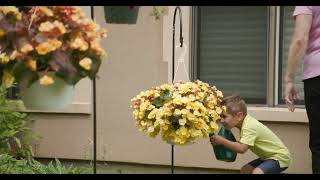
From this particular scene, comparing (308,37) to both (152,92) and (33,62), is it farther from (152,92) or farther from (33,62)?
(33,62)

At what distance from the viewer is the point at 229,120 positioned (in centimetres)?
365

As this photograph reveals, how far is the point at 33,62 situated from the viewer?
74.0 inches

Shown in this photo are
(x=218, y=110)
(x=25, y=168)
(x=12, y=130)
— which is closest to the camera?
(x=218, y=110)

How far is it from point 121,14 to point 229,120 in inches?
58.1

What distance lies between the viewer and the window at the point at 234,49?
16.0ft

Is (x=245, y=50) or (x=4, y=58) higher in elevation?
(x=245, y=50)

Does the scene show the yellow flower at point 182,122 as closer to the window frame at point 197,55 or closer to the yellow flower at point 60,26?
the yellow flower at point 60,26

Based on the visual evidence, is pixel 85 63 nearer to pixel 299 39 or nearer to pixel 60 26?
pixel 60 26

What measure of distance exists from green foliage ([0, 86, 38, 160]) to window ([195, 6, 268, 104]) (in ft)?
5.21

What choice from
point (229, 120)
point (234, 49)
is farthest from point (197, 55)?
point (229, 120)

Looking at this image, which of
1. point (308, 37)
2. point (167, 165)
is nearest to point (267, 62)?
point (167, 165)

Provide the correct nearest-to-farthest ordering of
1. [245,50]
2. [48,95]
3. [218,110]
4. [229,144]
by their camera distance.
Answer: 1. [48,95]
2. [218,110]
3. [229,144]
4. [245,50]
